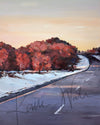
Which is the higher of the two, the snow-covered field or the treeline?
the treeline

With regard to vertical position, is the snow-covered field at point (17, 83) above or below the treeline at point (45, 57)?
below

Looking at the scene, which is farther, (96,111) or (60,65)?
(60,65)

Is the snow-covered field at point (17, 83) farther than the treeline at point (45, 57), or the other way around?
the treeline at point (45, 57)

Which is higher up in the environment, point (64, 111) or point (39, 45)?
point (39, 45)

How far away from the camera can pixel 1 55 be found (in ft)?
231

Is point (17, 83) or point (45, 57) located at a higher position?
point (45, 57)

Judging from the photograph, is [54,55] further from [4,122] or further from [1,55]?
[4,122]

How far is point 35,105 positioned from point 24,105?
1.62 ft

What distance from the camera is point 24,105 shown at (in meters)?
12.5

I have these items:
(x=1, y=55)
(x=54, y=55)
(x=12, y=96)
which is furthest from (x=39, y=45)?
(x=12, y=96)

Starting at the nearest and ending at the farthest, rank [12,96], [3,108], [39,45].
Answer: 1. [3,108]
2. [12,96]
3. [39,45]

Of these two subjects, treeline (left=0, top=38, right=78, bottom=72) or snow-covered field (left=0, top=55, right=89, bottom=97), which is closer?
snow-covered field (left=0, top=55, right=89, bottom=97)

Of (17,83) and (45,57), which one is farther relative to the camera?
(45,57)

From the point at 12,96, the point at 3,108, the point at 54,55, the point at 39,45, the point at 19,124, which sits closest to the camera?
the point at 19,124
